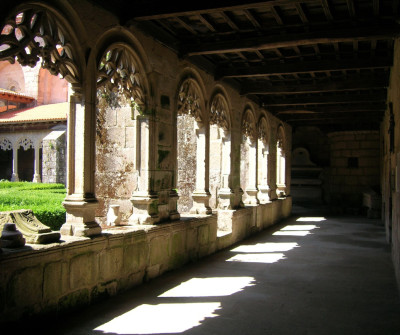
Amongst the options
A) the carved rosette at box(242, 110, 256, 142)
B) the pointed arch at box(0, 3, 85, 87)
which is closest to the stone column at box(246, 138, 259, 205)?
the carved rosette at box(242, 110, 256, 142)

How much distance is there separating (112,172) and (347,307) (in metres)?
3.19

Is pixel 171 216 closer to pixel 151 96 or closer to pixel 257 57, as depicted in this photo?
pixel 151 96

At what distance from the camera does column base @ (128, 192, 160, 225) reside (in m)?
4.55

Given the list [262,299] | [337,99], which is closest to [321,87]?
[337,99]

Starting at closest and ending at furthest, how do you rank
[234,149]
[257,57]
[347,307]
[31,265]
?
[31,265], [347,307], [257,57], [234,149]

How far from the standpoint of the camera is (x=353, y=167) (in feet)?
44.2

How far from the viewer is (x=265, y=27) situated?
15.3 feet

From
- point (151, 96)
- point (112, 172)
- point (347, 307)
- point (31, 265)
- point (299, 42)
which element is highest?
point (299, 42)

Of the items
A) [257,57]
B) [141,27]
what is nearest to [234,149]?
[257,57]

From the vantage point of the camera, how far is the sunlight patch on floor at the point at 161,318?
9.82 feet

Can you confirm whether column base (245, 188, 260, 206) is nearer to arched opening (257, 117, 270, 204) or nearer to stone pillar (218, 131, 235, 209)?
arched opening (257, 117, 270, 204)

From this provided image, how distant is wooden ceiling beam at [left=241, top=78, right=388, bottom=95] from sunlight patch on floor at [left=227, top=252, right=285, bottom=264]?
9.68ft

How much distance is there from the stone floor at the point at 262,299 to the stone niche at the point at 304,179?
8997 mm

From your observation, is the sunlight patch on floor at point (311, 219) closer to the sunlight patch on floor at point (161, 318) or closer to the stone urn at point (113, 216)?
the stone urn at point (113, 216)
